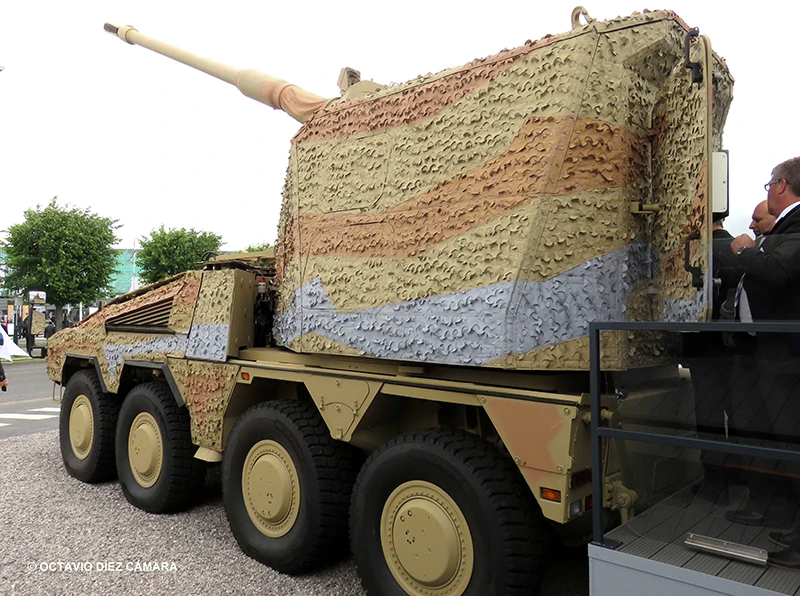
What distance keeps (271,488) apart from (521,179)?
2.38 m

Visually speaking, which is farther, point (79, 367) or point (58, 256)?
point (58, 256)

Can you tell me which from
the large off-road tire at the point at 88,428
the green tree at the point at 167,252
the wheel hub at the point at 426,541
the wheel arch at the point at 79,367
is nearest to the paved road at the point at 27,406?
the wheel arch at the point at 79,367

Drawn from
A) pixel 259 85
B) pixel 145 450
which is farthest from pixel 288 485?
pixel 259 85

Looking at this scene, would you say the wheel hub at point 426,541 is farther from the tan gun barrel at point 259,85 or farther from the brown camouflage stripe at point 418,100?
the tan gun barrel at point 259,85

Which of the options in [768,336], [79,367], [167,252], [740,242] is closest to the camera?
[768,336]

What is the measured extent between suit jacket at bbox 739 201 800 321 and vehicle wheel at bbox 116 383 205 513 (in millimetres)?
3910

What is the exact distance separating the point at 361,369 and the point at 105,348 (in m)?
3.00

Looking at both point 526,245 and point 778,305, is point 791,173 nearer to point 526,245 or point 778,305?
point 778,305

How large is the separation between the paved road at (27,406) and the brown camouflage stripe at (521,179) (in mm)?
7609

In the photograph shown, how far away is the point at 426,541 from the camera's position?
295 centimetres

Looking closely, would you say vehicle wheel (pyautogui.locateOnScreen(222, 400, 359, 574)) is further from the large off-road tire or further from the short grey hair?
the short grey hair

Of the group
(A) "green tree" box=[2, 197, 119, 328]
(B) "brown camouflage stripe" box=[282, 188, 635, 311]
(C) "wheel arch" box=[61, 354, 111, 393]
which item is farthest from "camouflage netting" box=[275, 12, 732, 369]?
(A) "green tree" box=[2, 197, 119, 328]

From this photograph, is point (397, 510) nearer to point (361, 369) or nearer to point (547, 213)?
point (361, 369)

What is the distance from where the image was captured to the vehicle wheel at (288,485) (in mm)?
3533
